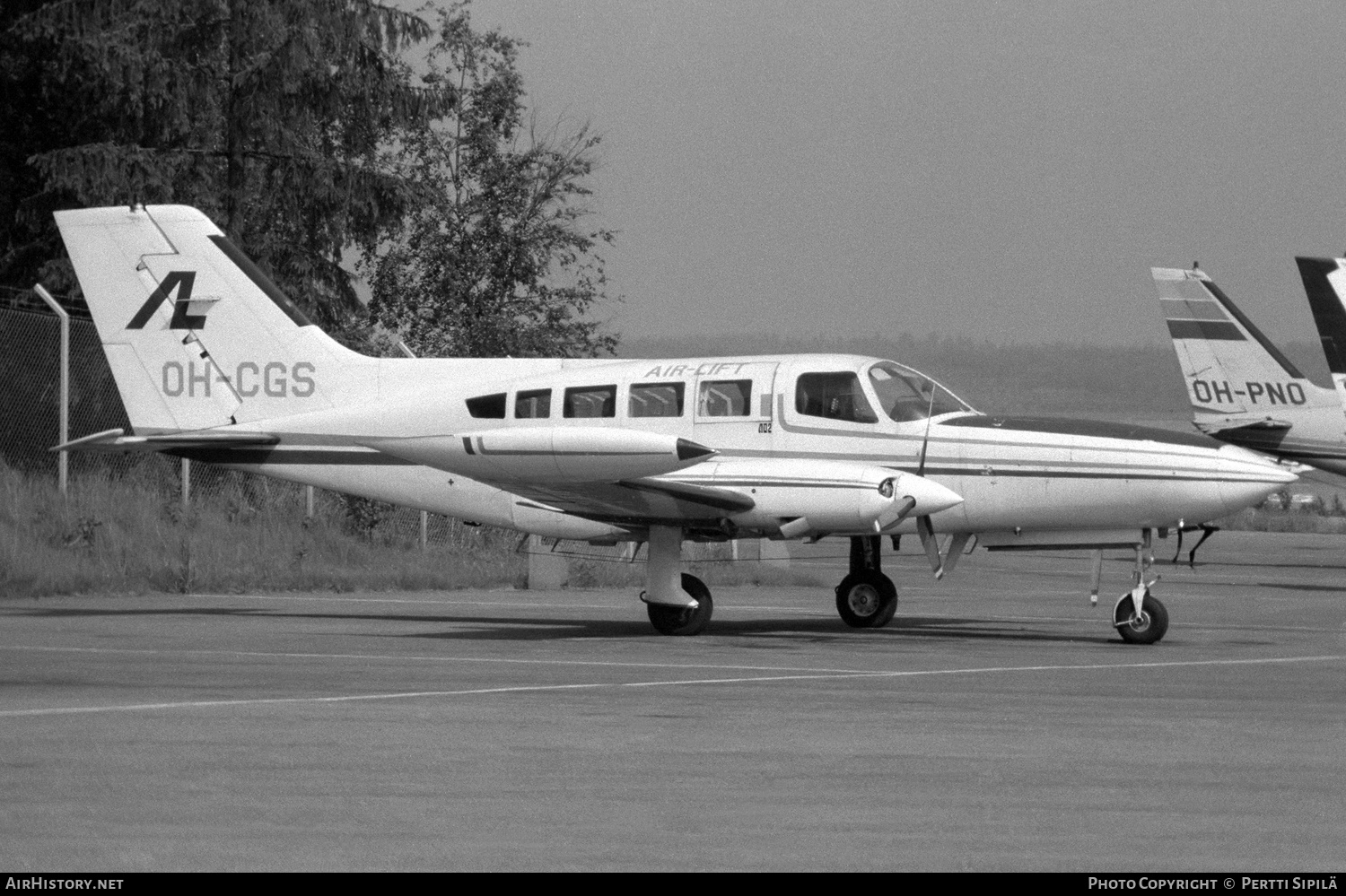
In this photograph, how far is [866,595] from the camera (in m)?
18.0

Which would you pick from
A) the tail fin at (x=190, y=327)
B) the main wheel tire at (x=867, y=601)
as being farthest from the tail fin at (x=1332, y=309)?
the tail fin at (x=190, y=327)

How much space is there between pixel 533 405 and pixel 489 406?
49 cm

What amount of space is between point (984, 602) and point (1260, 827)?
630 inches

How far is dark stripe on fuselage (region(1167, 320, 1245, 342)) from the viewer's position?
35719 millimetres

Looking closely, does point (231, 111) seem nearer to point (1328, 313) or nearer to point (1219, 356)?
point (1219, 356)

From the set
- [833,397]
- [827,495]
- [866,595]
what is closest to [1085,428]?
[833,397]

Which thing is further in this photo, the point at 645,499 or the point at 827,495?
the point at 645,499

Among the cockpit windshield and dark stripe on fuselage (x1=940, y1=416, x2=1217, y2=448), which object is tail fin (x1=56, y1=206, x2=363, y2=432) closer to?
the cockpit windshield

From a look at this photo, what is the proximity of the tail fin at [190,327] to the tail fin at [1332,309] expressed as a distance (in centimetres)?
1203

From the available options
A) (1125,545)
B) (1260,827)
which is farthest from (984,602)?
(1260,827)

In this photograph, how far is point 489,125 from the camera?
4034 cm

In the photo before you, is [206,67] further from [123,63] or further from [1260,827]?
[1260,827]

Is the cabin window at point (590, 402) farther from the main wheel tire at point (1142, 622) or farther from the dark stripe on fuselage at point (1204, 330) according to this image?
the dark stripe on fuselage at point (1204, 330)

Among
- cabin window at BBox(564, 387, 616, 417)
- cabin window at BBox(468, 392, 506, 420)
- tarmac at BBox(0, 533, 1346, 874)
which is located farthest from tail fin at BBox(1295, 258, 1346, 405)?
cabin window at BBox(468, 392, 506, 420)
